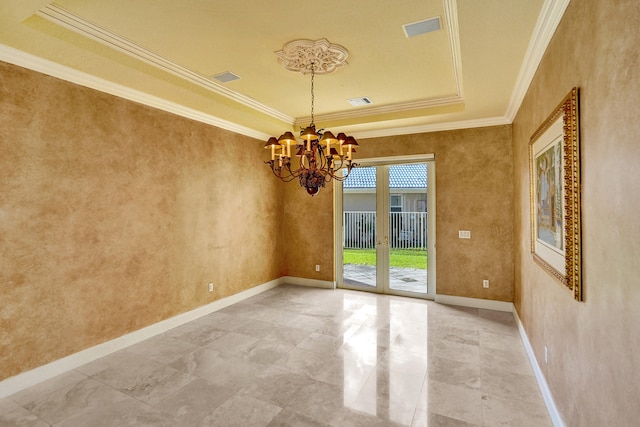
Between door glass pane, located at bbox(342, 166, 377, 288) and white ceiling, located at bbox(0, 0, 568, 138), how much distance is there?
182 cm

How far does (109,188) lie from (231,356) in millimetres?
2235

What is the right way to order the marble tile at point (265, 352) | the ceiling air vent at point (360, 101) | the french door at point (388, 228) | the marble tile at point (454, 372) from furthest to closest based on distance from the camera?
1. the french door at point (388, 228)
2. the ceiling air vent at point (360, 101)
3. the marble tile at point (265, 352)
4. the marble tile at point (454, 372)

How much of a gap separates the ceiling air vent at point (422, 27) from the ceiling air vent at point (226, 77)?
6.23ft

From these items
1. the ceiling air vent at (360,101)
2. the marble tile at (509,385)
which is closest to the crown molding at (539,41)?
the ceiling air vent at (360,101)

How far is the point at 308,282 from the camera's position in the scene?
20.5 feet

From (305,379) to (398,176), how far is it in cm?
374

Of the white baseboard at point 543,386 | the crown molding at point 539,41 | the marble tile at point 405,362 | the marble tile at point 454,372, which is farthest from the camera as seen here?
the marble tile at point 405,362

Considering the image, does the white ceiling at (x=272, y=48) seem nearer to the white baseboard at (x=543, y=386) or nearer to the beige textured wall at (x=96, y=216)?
the beige textured wall at (x=96, y=216)

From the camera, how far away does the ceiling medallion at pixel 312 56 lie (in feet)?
9.38

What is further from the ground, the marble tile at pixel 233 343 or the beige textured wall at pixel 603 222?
the beige textured wall at pixel 603 222

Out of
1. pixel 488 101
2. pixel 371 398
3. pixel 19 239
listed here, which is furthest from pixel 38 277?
pixel 488 101

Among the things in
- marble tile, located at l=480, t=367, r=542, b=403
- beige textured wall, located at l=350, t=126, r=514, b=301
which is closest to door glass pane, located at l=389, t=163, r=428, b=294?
beige textured wall, located at l=350, t=126, r=514, b=301

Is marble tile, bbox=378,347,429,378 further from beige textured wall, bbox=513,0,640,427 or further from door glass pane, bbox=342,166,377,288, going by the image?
door glass pane, bbox=342,166,377,288

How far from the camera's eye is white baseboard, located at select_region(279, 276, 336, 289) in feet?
19.9
